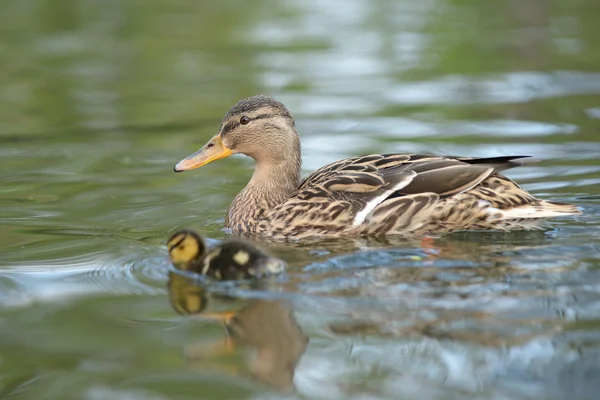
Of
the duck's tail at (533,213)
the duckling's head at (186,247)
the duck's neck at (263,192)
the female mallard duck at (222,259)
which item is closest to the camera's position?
the female mallard duck at (222,259)

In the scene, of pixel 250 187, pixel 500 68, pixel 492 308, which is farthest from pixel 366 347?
pixel 500 68

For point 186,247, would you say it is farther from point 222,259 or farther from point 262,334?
point 262,334

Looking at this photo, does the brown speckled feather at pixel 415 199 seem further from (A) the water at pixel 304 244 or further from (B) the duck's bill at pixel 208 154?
(B) the duck's bill at pixel 208 154

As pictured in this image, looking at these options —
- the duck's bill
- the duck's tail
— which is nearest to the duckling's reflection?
the duck's bill

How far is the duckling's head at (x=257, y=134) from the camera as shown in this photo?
7.17 meters

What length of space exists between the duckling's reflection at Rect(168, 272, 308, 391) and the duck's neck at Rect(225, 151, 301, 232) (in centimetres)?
150

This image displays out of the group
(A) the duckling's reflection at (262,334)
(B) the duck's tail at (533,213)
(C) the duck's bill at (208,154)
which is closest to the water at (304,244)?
(A) the duckling's reflection at (262,334)

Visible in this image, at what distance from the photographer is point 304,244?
6.49 metres

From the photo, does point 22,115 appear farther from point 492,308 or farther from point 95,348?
point 492,308

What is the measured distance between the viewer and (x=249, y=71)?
511 inches

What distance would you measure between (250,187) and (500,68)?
21.0 feet

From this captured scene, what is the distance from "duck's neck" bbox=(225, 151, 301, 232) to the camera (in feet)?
22.9

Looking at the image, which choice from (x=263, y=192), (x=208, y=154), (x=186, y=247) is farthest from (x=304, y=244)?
(x=208, y=154)

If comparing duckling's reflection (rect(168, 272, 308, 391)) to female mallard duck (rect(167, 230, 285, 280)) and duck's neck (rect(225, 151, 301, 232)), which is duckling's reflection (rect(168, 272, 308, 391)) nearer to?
female mallard duck (rect(167, 230, 285, 280))
